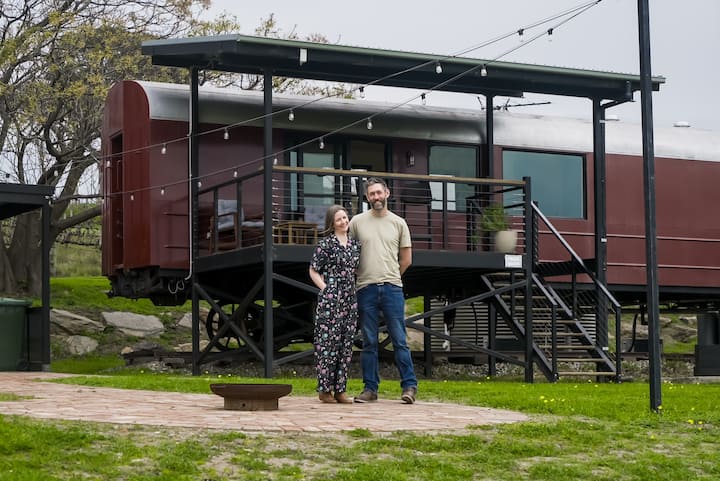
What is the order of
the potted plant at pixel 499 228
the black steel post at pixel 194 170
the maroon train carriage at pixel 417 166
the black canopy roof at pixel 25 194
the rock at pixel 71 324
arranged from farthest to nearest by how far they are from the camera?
1. the rock at pixel 71 324
2. the potted plant at pixel 499 228
3. the maroon train carriage at pixel 417 166
4. the black steel post at pixel 194 170
5. the black canopy roof at pixel 25 194

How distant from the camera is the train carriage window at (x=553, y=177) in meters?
19.6

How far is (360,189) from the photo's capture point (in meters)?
16.1

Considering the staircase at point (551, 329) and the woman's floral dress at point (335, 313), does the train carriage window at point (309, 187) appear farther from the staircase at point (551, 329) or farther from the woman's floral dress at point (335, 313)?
the woman's floral dress at point (335, 313)

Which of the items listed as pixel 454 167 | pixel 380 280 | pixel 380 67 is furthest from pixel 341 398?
pixel 454 167

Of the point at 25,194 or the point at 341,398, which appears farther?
the point at 25,194

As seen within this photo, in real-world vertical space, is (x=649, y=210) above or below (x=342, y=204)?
below

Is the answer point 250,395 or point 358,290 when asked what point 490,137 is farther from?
point 250,395

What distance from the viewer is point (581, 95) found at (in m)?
18.6

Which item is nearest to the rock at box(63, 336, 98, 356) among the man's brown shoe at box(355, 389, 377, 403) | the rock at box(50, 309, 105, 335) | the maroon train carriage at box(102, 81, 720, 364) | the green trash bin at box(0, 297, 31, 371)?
the rock at box(50, 309, 105, 335)

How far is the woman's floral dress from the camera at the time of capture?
9.77m

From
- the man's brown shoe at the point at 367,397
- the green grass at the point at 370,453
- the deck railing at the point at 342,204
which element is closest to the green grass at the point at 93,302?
the deck railing at the point at 342,204

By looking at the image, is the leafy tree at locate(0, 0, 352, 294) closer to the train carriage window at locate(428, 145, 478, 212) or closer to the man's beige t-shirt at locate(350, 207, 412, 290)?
the train carriage window at locate(428, 145, 478, 212)

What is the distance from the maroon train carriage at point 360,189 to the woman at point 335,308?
19.7 ft

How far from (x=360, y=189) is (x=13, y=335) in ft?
17.0
